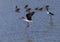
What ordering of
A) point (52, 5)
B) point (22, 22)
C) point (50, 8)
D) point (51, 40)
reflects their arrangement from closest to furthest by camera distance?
point (51, 40), point (22, 22), point (50, 8), point (52, 5)

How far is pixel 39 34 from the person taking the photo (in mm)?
7688

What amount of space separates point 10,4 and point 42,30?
4698 millimetres

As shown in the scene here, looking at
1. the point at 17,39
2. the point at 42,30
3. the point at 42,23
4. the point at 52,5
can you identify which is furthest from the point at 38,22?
the point at 52,5

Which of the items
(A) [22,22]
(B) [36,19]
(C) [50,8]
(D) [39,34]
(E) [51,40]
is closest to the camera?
(E) [51,40]

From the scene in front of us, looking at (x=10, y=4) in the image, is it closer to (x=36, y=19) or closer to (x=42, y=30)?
(x=36, y=19)

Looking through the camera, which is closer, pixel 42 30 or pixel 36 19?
pixel 42 30

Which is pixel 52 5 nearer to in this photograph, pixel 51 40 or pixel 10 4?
pixel 10 4

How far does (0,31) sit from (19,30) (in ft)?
1.62

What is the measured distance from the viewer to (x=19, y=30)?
8125 mm

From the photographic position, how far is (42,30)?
8039 millimetres

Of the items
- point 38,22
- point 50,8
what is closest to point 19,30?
point 38,22

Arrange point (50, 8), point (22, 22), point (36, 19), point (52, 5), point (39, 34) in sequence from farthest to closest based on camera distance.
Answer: point (52, 5)
point (50, 8)
point (36, 19)
point (22, 22)
point (39, 34)

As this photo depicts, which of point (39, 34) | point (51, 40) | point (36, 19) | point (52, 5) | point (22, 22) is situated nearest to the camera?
point (51, 40)

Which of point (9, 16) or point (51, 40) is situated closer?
point (51, 40)
